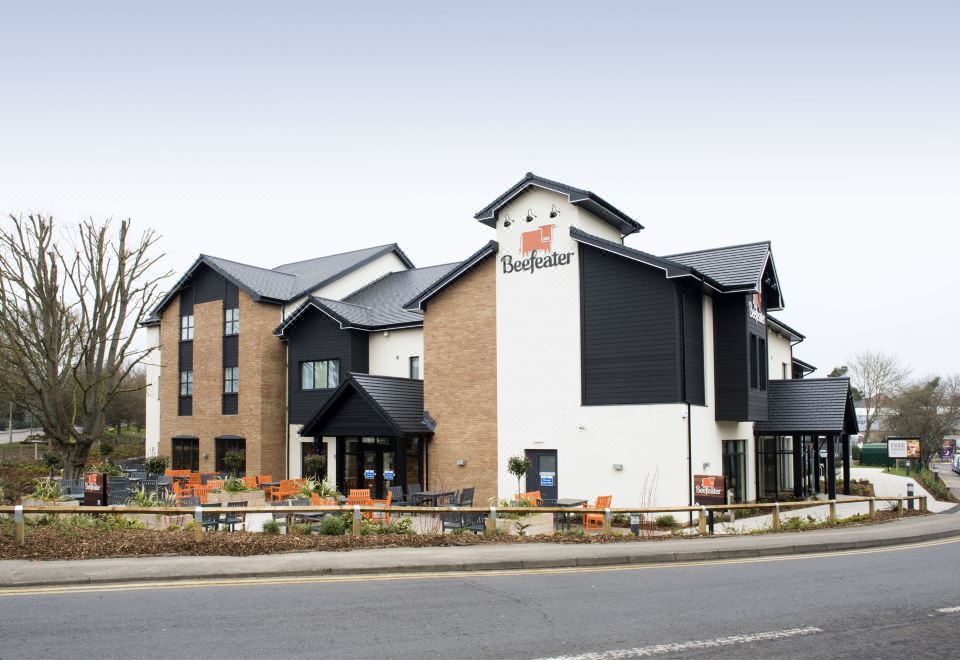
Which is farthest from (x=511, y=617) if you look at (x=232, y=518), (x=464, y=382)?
(x=464, y=382)

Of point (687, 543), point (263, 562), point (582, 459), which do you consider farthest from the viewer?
point (582, 459)

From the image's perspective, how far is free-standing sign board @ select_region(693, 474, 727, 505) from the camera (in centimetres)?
2016

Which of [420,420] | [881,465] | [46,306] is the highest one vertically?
[46,306]

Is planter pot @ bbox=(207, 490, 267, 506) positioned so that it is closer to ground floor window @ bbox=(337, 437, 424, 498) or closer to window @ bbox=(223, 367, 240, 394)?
ground floor window @ bbox=(337, 437, 424, 498)

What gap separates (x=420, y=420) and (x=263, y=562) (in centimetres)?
1577

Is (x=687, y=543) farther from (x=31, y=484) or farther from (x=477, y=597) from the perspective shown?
(x=31, y=484)

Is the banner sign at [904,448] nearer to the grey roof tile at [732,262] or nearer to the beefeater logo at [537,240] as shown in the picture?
the grey roof tile at [732,262]

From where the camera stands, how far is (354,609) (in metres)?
9.91

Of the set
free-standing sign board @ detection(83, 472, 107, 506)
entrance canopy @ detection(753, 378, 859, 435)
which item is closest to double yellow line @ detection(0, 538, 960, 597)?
free-standing sign board @ detection(83, 472, 107, 506)

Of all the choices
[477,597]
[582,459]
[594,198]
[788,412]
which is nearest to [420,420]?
[582,459]

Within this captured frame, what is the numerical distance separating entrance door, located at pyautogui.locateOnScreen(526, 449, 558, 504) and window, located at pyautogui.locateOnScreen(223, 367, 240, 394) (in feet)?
50.7

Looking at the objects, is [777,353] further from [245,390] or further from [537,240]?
[245,390]

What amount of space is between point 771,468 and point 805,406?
10.1 feet

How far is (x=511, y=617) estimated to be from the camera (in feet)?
31.1
